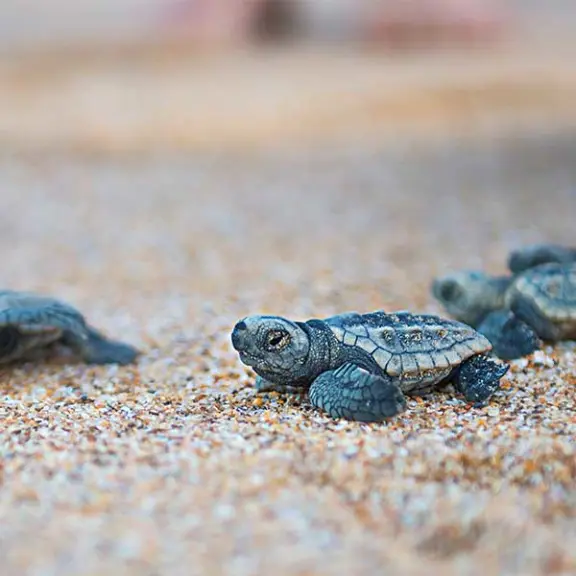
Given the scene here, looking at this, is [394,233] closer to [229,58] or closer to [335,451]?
[335,451]

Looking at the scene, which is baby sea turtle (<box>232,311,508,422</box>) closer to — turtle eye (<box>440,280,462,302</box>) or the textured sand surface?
the textured sand surface

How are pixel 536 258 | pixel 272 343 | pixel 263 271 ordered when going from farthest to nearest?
1. pixel 263 271
2. pixel 536 258
3. pixel 272 343

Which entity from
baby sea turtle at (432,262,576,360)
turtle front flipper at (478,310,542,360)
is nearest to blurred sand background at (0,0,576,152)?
baby sea turtle at (432,262,576,360)

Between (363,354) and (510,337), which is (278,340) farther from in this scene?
(510,337)

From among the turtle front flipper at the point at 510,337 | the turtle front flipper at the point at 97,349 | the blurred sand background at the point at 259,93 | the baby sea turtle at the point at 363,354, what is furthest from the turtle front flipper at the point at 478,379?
the blurred sand background at the point at 259,93

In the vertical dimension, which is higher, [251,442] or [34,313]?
[34,313]

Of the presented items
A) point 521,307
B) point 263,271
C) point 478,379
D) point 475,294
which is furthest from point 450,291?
point 263,271

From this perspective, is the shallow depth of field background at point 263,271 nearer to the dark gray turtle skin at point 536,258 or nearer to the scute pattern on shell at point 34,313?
the scute pattern on shell at point 34,313
